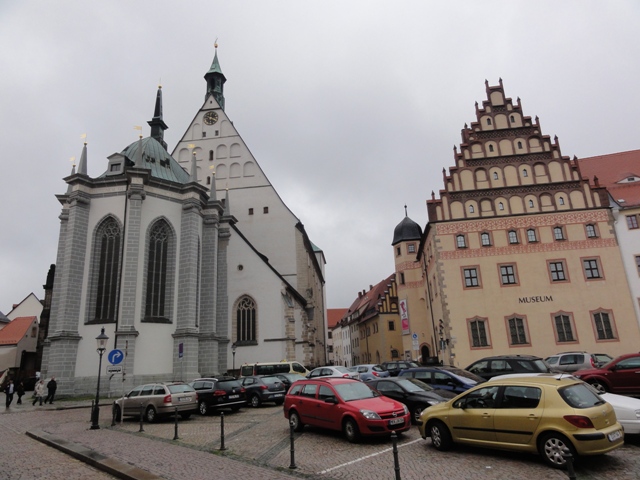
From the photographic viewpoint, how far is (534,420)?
7660 millimetres

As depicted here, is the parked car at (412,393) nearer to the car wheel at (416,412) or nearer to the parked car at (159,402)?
the car wheel at (416,412)

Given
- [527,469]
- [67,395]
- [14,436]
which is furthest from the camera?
[67,395]

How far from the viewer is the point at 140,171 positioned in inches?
1094

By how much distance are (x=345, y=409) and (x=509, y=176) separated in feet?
90.8

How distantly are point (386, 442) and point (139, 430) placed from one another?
8343 millimetres

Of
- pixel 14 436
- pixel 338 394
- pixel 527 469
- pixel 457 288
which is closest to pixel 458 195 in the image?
pixel 457 288

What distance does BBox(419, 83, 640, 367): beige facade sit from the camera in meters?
29.8

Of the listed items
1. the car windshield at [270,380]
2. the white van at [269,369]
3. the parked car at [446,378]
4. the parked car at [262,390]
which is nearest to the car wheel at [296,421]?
the parked car at [446,378]

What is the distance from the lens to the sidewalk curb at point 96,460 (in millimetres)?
7852

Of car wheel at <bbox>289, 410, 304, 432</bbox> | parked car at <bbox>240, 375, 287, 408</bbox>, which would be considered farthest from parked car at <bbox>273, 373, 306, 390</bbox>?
car wheel at <bbox>289, 410, 304, 432</bbox>

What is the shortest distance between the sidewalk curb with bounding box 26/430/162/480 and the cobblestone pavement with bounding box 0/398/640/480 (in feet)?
0.99

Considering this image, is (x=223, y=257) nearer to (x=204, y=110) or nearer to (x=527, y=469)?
(x=204, y=110)

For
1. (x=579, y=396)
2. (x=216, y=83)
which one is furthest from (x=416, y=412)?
(x=216, y=83)

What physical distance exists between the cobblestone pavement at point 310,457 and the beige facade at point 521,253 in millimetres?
21254
